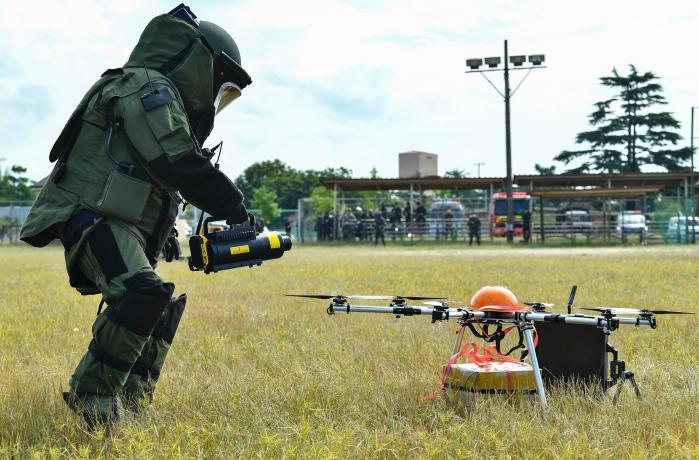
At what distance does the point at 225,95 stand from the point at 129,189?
2.89 feet

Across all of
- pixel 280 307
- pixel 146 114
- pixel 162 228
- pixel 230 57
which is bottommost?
pixel 280 307

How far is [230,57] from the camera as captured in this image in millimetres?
4312

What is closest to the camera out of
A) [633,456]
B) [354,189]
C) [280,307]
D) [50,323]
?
[633,456]

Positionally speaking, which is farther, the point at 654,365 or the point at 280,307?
the point at 280,307

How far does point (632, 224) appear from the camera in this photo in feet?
131

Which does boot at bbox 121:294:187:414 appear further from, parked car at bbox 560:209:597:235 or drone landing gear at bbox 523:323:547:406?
parked car at bbox 560:209:597:235

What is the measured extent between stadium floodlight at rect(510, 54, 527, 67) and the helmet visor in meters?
36.7

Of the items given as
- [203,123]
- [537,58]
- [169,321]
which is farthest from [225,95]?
[537,58]

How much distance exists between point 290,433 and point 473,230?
35.7m

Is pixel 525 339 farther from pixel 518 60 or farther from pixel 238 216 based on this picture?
pixel 518 60

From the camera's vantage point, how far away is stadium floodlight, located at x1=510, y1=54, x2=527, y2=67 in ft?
130

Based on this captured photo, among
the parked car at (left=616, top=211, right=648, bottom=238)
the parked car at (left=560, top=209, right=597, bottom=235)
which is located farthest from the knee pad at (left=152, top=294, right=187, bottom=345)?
the parked car at (left=560, top=209, right=597, bottom=235)

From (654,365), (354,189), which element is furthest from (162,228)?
(354,189)

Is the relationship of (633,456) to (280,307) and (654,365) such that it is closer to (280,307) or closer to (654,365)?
(654,365)
